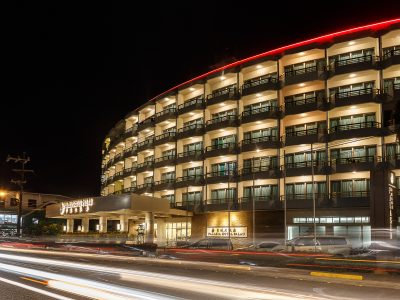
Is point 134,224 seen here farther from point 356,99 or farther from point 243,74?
point 356,99

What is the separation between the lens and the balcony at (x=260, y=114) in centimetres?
5514

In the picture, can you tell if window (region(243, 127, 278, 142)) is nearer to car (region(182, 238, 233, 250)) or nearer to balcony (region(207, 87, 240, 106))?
balcony (region(207, 87, 240, 106))

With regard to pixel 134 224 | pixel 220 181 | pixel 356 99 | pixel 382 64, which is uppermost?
pixel 382 64

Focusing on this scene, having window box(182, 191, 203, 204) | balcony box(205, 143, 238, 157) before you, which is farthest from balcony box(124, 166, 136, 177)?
balcony box(205, 143, 238, 157)

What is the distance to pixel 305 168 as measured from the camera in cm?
5169

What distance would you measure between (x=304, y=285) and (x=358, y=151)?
34.4 m

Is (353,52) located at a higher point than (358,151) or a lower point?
higher

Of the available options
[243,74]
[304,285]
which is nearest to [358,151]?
[243,74]

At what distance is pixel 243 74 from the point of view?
60.2 metres

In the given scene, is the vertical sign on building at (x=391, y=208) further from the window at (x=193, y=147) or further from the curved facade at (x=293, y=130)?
the window at (x=193, y=147)

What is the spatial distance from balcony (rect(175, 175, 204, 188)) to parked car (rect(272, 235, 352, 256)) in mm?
21724

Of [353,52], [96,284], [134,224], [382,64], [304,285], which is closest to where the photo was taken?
[96,284]

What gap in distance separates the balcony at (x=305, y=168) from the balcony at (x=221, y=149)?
725cm

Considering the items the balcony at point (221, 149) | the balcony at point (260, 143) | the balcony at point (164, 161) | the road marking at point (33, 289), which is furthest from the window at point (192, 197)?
the road marking at point (33, 289)
